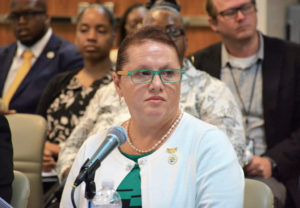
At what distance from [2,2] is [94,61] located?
2.46 meters

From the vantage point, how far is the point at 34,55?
4332 millimetres

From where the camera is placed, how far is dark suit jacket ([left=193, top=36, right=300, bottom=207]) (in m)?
3.09

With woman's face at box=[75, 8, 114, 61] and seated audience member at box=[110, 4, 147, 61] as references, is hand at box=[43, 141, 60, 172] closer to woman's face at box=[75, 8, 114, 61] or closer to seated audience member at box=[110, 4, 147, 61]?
woman's face at box=[75, 8, 114, 61]

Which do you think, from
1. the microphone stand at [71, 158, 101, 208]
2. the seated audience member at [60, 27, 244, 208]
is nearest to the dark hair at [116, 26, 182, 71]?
the seated audience member at [60, 27, 244, 208]

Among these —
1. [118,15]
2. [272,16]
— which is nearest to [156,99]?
[272,16]

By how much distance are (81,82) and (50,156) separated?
53 cm

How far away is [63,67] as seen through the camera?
13.7ft

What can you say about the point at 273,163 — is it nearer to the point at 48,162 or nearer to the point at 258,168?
the point at 258,168

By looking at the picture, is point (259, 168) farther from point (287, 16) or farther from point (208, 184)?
point (287, 16)

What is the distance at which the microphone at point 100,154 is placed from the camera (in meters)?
1.52

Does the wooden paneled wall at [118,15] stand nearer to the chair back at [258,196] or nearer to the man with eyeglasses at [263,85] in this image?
the man with eyeglasses at [263,85]

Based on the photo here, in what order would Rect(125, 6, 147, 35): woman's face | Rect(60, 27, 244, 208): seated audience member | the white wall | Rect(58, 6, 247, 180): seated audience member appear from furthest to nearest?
the white wall → Rect(125, 6, 147, 35): woman's face → Rect(58, 6, 247, 180): seated audience member → Rect(60, 27, 244, 208): seated audience member

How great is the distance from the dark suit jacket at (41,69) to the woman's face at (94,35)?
46 cm

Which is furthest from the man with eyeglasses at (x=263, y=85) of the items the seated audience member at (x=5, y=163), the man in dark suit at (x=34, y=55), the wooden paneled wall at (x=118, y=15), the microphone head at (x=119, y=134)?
Answer: the wooden paneled wall at (x=118, y=15)
